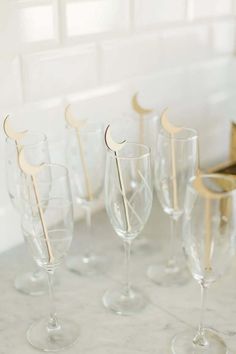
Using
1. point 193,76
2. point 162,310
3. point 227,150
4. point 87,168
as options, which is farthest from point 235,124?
point 162,310

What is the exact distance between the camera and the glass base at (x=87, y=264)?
3.25 ft

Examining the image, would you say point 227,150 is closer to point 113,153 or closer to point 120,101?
point 120,101

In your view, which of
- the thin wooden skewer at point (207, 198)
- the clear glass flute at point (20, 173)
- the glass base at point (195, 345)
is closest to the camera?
the thin wooden skewer at point (207, 198)

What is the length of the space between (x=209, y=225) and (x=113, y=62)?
0.53 meters

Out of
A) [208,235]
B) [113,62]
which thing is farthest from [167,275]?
[113,62]

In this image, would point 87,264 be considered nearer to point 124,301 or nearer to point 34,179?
point 124,301

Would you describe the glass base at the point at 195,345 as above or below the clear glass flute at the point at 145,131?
below

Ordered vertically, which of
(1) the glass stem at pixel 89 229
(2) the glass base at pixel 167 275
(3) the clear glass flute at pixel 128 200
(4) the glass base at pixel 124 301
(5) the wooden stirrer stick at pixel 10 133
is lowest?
(2) the glass base at pixel 167 275

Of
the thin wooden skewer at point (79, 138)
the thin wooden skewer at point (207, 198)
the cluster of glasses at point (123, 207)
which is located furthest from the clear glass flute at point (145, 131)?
the thin wooden skewer at point (207, 198)

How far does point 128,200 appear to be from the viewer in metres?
0.89

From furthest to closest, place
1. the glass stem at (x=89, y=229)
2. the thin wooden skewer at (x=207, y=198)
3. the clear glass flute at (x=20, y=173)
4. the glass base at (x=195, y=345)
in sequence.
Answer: the glass stem at (x=89, y=229)
the clear glass flute at (x=20, y=173)
the glass base at (x=195, y=345)
the thin wooden skewer at (x=207, y=198)

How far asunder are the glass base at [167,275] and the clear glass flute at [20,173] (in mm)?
195

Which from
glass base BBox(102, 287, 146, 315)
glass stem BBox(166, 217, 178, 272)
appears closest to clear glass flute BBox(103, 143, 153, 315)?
glass base BBox(102, 287, 146, 315)

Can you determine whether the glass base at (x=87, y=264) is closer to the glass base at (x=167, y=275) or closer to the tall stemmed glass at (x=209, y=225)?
the glass base at (x=167, y=275)
